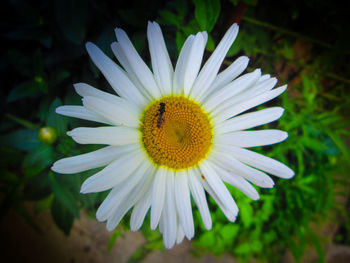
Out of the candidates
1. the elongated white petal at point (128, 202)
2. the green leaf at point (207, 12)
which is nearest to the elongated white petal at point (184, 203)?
the elongated white petal at point (128, 202)

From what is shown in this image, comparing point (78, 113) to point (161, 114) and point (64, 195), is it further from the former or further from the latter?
point (64, 195)

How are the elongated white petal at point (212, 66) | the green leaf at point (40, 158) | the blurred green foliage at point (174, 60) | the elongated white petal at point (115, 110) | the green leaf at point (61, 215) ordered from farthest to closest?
the green leaf at point (61, 215)
the green leaf at point (40, 158)
the blurred green foliage at point (174, 60)
the elongated white petal at point (212, 66)
the elongated white petal at point (115, 110)

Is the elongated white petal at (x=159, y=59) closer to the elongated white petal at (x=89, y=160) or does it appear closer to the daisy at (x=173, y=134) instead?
the daisy at (x=173, y=134)

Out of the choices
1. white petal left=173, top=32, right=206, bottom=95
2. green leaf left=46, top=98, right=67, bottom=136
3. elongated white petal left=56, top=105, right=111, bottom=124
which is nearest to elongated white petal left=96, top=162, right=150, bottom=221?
elongated white petal left=56, top=105, right=111, bottom=124

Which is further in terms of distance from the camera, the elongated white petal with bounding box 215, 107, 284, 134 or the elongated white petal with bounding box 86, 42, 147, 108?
the elongated white petal with bounding box 215, 107, 284, 134

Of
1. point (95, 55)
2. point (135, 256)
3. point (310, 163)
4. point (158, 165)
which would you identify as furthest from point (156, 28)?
point (135, 256)

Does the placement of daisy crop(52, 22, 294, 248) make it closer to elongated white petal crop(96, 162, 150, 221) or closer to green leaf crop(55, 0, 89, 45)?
elongated white petal crop(96, 162, 150, 221)

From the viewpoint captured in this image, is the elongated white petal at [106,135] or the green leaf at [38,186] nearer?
the elongated white petal at [106,135]
